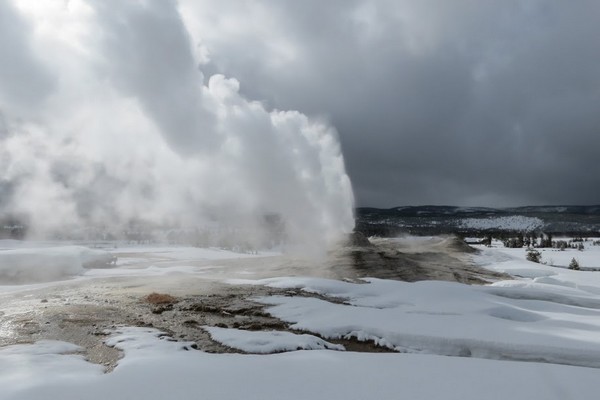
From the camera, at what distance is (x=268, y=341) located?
8.00m

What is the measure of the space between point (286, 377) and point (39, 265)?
19.1 metres

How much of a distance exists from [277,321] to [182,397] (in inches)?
207

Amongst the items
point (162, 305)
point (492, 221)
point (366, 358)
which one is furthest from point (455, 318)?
point (492, 221)

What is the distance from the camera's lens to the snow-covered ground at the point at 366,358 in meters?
5.13

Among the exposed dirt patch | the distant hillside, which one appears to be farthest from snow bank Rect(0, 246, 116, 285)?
the distant hillside

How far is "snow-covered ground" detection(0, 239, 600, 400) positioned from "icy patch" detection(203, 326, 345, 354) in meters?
0.02

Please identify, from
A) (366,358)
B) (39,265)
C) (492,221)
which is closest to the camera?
(366,358)

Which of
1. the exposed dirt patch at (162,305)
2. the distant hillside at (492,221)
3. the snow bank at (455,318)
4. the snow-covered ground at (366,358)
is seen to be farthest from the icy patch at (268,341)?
the distant hillside at (492,221)

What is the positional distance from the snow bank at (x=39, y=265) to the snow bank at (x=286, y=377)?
14.8 m

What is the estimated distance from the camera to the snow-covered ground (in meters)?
5.13

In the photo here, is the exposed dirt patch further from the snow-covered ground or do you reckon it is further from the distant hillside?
the distant hillside

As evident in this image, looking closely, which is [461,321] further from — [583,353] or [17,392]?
[17,392]

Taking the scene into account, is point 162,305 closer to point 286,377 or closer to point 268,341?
point 268,341

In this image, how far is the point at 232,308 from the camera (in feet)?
37.1
